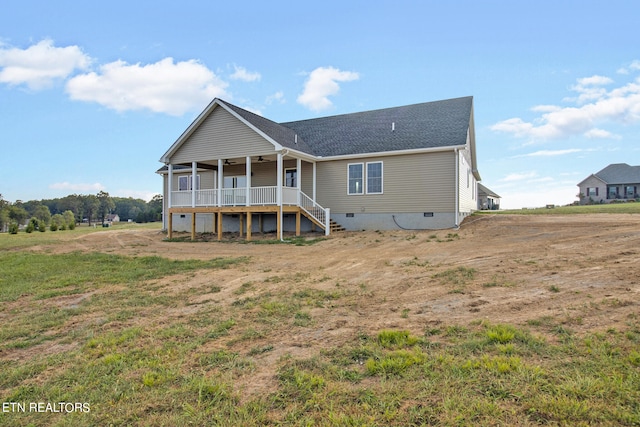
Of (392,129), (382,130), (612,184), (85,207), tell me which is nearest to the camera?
(392,129)

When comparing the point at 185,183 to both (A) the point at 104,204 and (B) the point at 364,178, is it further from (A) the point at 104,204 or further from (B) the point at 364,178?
(A) the point at 104,204

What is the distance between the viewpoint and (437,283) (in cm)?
584

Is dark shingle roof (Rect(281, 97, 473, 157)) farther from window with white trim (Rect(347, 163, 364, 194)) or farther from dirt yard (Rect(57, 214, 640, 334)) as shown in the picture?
dirt yard (Rect(57, 214, 640, 334))

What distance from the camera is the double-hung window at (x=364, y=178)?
16.1 meters

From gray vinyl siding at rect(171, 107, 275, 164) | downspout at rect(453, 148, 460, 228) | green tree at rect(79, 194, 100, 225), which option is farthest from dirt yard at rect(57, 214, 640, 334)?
green tree at rect(79, 194, 100, 225)

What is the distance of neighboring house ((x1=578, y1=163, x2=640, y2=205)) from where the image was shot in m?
45.1

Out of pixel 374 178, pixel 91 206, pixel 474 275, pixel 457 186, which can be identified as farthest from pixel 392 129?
pixel 91 206

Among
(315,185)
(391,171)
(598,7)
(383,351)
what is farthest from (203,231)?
(598,7)

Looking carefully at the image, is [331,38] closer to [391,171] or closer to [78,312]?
[391,171]

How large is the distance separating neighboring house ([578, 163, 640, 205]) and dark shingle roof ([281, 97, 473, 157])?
127 ft

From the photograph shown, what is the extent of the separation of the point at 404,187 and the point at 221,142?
897cm

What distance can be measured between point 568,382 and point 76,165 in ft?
136

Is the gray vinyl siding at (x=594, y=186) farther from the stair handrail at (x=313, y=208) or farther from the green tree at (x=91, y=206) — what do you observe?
the green tree at (x=91, y=206)

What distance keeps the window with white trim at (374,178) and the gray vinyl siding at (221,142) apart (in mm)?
4771
